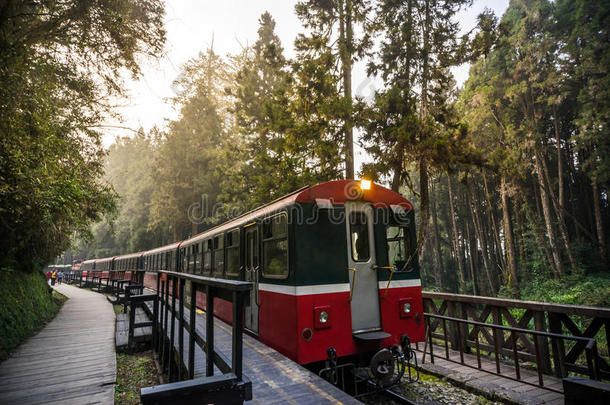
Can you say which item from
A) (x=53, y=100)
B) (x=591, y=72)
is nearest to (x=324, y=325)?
(x=53, y=100)

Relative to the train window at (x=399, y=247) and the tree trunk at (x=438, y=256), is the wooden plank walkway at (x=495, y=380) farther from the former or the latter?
the tree trunk at (x=438, y=256)

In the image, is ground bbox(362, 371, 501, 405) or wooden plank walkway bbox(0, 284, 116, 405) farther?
ground bbox(362, 371, 501, 405)

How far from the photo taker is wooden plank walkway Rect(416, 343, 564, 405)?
462 cm

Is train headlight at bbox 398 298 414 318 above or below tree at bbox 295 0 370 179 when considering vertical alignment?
below

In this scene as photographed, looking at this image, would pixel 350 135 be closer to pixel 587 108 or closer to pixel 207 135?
pixel 587 108

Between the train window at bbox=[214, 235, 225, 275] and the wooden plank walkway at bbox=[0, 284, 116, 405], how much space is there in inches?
109

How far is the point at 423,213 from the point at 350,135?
13.7ft

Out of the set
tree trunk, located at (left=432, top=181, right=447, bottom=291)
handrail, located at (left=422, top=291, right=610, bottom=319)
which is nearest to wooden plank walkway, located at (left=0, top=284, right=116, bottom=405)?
handrail, located at (left=422, top=291, right=610, bottom=319)

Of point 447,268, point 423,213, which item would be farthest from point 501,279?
point 423,213

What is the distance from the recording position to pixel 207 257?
925 centimetres

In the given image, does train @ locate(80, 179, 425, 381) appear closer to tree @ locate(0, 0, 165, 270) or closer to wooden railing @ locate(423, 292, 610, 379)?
wooden railing @ locate(423, 292, 610, 379)

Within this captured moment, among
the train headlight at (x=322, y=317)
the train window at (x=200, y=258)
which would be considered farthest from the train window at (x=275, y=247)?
the train window at (x=200, y=258)

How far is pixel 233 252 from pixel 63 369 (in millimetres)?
3601

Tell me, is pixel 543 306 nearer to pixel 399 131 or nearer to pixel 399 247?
pixel 399 247
